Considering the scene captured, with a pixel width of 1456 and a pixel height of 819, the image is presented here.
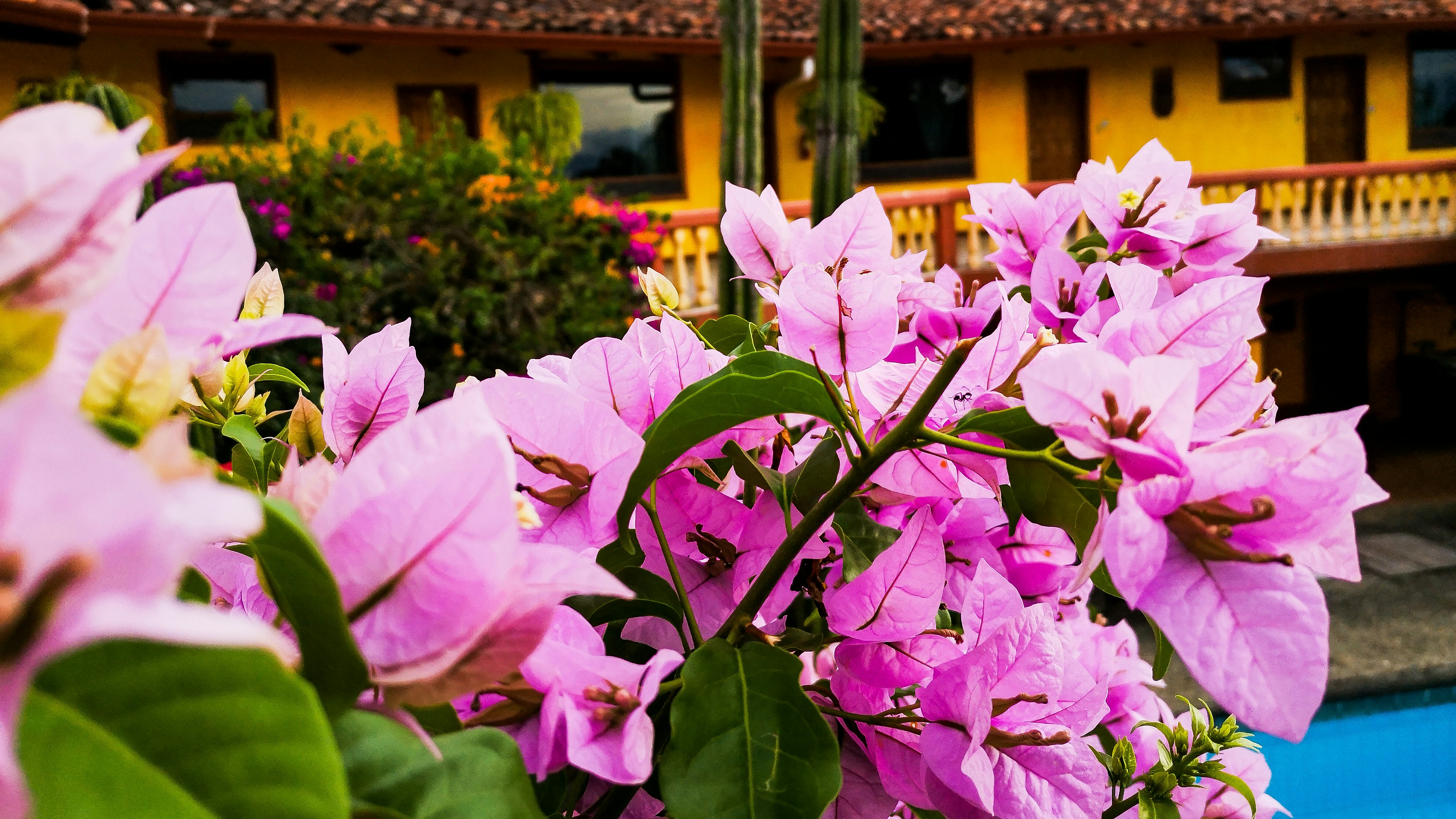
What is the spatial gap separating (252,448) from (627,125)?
705cm

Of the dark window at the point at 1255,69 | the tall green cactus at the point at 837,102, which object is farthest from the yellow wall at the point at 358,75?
the dark window at the point at 1255,69

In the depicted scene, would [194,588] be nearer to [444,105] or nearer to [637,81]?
[444,105]

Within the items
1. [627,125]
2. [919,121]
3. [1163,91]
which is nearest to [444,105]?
[627,125]

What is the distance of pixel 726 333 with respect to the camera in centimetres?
55

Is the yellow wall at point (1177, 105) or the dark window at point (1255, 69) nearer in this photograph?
the yellow wall at point (1177, 105)

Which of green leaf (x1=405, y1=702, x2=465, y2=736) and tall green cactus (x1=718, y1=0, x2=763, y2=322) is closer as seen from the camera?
green leaf (x1=405, y1=702, x2=465, y2=736)

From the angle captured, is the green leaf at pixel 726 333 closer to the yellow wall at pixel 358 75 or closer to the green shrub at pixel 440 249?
the green shrub at pixel 440 249

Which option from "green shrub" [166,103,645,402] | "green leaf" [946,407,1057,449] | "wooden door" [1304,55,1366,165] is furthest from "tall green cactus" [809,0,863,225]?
"wooden door" [1304,55,1366,165]

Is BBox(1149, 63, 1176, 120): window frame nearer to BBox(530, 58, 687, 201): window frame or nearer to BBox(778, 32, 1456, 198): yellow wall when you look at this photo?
BBox(778, 32, 1456, 198): yellow wall

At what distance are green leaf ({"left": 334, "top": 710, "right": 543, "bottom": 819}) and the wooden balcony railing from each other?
5.60 metres

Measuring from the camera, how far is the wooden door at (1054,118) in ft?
26.1

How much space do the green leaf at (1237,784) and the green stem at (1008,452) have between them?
0.97 feet

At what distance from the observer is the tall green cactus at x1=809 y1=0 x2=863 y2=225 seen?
13.9ft

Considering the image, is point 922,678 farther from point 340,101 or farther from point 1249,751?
point 340,101
